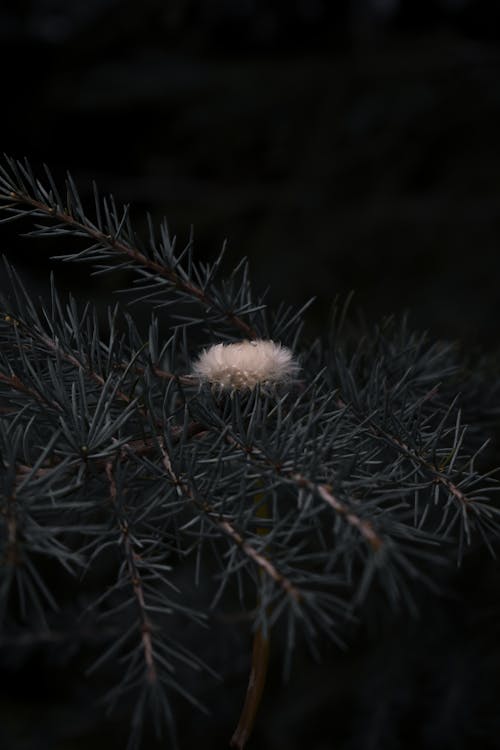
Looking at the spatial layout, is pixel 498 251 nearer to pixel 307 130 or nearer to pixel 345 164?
pixel 345 164

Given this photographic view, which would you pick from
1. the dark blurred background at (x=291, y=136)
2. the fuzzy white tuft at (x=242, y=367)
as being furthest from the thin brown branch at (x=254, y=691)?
the dark blurred background at (x=291, y=136)

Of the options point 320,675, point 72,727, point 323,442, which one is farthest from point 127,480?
point 72,727

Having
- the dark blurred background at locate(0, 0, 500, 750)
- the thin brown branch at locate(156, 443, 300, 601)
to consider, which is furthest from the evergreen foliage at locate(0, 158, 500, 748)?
the dark blurred background at locate(0, 0, 500, 750)

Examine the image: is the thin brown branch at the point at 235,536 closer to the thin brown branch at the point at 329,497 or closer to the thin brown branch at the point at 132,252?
the thin brown branch at the point at 329,497

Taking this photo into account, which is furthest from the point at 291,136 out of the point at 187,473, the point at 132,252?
the point at 187,473

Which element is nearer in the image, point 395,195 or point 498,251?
point 498,251

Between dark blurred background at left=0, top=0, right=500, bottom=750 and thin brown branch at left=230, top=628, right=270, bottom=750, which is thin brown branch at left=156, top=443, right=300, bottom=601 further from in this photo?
Result: dark blurred background at left=0, top=0, right=500, bottom=750
